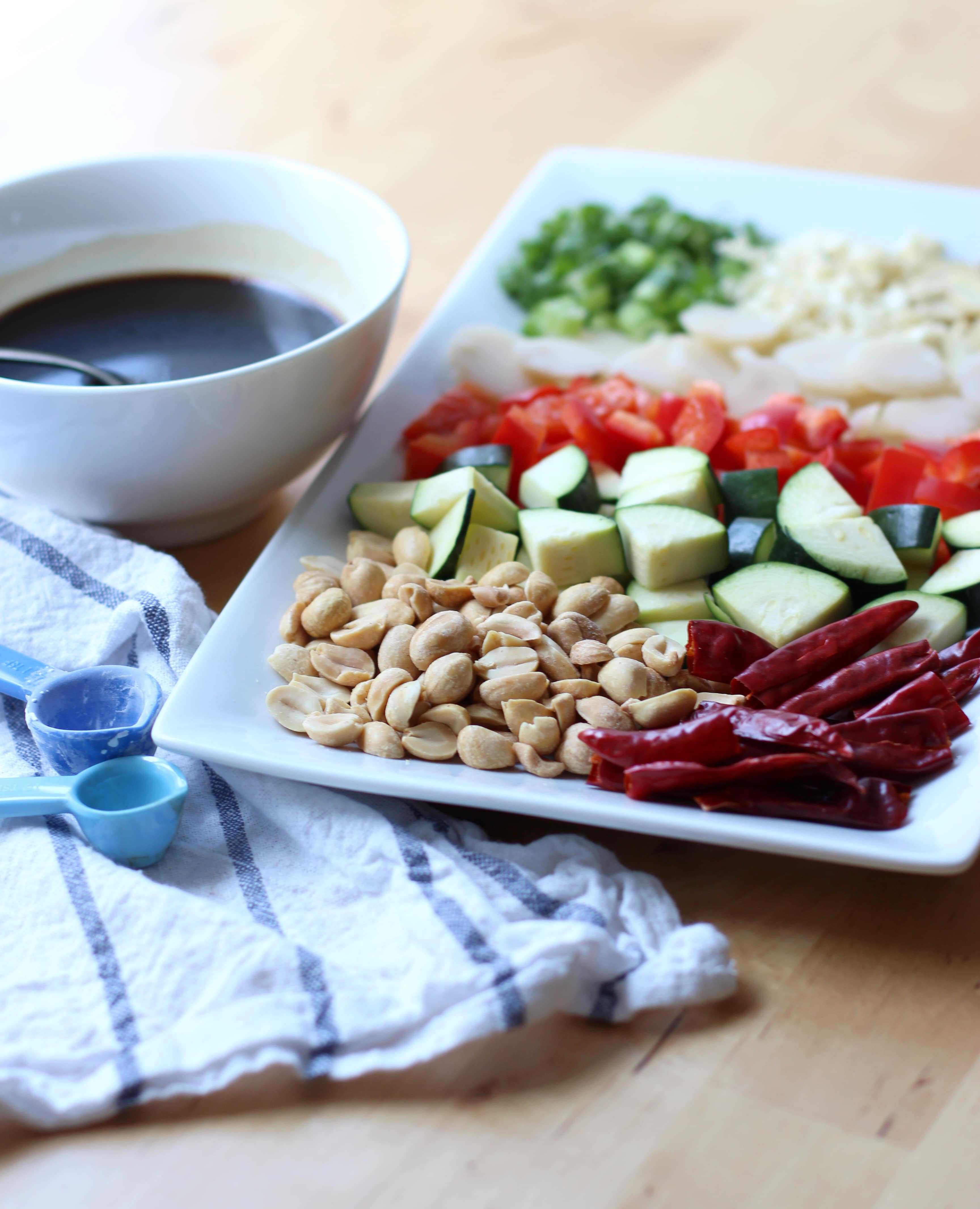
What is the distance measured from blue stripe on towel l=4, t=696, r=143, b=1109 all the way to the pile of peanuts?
288mm

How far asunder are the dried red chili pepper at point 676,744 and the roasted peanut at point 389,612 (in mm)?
313

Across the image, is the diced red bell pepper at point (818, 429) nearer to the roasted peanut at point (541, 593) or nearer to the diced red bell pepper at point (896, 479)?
the diced red bell pepper at point (896, 479)

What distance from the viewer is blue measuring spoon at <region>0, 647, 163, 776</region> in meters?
1.44

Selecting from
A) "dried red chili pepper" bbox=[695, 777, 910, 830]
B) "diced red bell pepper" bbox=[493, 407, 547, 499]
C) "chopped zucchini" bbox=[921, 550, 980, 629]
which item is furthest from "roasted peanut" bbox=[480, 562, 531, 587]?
"chopped zucchini" bbox=[921, 550, 980, 629]

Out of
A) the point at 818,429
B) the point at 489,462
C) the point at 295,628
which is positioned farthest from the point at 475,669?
the point at 818,429

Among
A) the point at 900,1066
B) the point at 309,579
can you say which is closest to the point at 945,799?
the point at 900,1066

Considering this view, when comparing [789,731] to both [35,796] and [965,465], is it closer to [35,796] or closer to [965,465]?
[965,465]

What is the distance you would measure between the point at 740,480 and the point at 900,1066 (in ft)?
2.88

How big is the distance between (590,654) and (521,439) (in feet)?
1.92

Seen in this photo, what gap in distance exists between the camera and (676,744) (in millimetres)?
1357

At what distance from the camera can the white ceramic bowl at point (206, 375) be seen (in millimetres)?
1695

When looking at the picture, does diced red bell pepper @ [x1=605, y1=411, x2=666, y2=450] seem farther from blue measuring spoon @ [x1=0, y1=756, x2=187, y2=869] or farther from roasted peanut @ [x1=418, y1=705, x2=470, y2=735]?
blue measuring spoon @ [x1=0, y1=756, x2=187, y2=869]

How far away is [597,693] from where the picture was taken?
150cm

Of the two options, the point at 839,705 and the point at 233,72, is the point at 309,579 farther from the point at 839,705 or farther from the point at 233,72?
the point at 233,72
